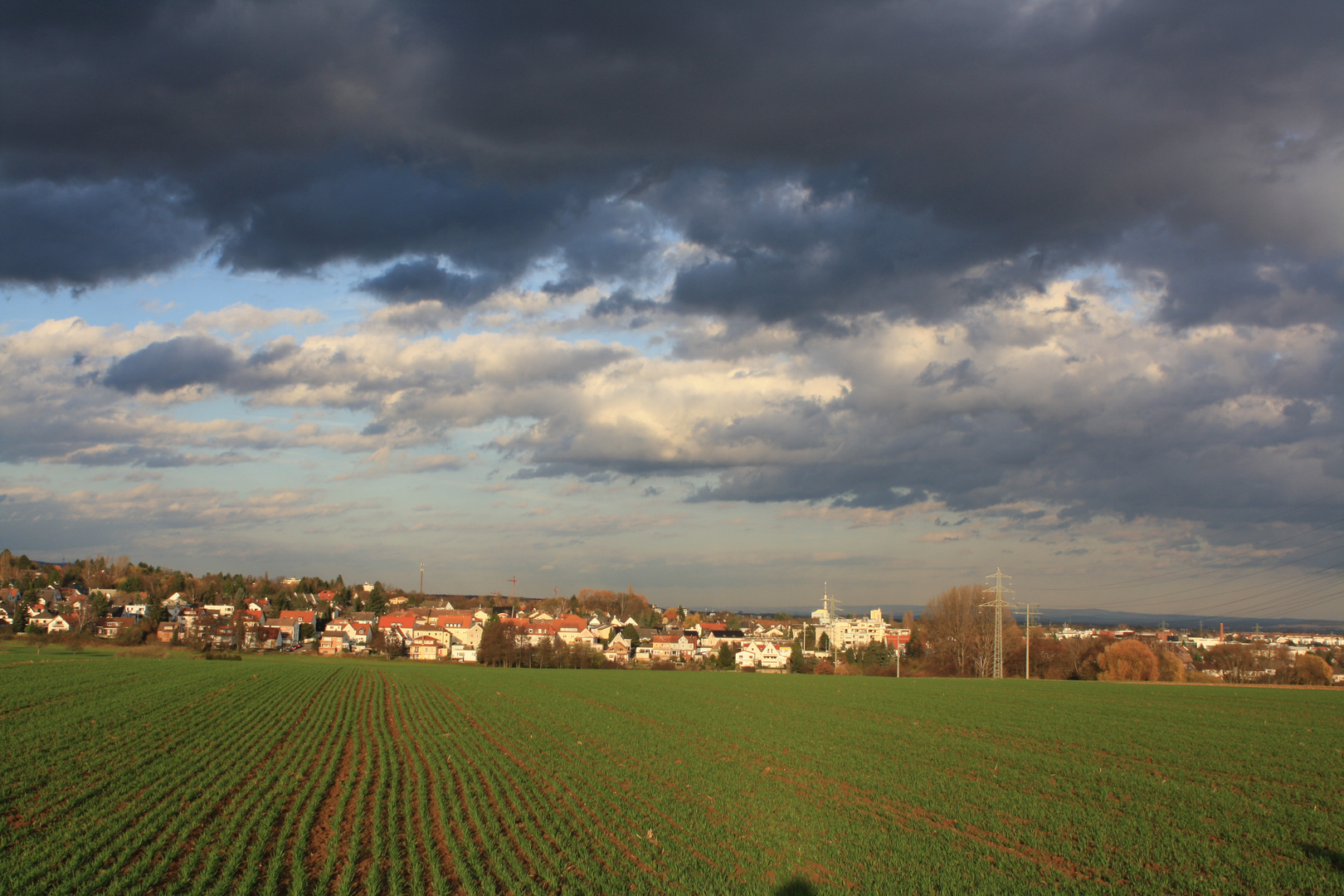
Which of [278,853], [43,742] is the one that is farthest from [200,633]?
[278,853]

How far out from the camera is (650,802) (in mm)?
18125

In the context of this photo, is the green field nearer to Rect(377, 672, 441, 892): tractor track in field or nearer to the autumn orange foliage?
Rect(377, 672, 441, 892): tractor track in field

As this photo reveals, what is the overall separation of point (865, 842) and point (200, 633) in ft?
369

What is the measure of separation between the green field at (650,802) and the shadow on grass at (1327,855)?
0.08m

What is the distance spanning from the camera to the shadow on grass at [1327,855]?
13.5 m

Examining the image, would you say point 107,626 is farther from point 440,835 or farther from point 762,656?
point 440,835

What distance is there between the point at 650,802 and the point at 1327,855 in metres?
12.8

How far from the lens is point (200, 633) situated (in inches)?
4119

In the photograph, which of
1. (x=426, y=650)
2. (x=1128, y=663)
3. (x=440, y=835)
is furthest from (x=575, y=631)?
(x=440, y=835)

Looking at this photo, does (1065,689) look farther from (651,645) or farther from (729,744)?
(651,645)

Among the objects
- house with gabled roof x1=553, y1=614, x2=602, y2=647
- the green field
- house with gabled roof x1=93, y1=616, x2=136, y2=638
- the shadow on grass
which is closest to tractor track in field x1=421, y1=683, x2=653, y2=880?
the green field

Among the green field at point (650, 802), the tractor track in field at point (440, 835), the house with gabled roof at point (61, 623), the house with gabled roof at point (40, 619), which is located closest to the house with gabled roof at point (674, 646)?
the house with gabled roof at point (61, 623)

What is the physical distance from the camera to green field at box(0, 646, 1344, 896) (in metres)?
12.7

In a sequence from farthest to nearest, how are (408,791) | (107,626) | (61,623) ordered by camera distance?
(107,626)
(61,623)
(408,791)
